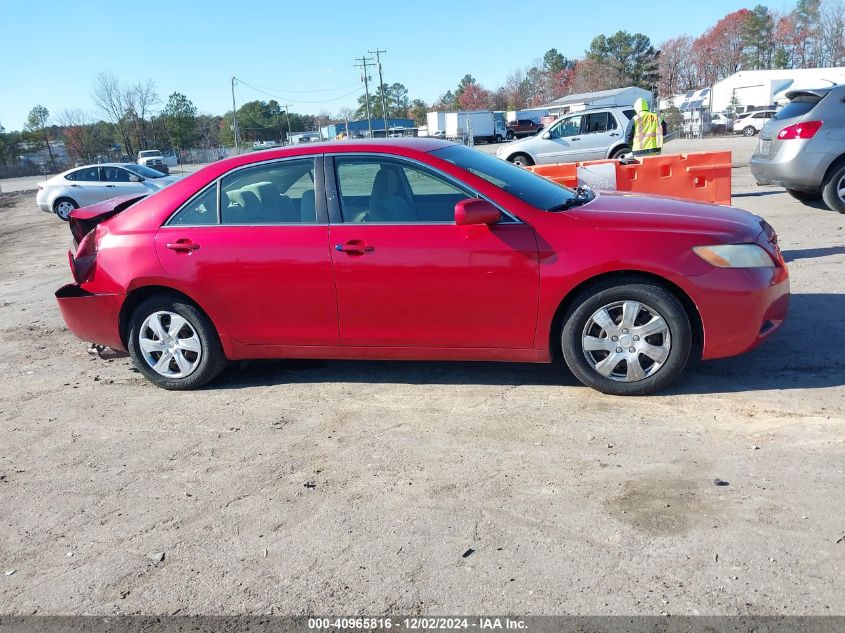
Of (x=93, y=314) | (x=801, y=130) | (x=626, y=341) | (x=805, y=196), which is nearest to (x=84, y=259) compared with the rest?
(x=93, y=314)

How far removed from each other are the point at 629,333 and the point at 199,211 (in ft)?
10.1

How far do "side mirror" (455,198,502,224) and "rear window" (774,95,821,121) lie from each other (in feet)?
26.1

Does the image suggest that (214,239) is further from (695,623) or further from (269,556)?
(695,623)

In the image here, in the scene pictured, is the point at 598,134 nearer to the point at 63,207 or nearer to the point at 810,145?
the point at 810,145

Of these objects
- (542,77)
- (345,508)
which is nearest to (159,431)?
(345,508)

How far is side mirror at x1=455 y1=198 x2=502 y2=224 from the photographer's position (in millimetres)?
4473

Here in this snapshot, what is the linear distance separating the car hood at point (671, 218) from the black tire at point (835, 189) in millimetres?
6440

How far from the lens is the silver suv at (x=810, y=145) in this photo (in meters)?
10.0

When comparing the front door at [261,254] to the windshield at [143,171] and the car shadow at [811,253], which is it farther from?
the windshield at [143,171]

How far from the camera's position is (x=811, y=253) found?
8.20 metres

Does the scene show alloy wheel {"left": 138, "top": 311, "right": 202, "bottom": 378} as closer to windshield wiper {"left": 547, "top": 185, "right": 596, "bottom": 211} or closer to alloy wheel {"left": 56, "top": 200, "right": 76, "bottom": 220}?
windshield wiper {"left": 547, "top": 185, "right": 596, "bottom": 211}

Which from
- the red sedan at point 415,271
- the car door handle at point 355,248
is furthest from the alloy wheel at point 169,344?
the car door handle at point 355,248

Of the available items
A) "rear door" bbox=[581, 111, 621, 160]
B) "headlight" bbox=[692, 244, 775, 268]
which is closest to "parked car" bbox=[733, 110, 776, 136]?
"rear door" bbox=[581, 111, 621, 160]

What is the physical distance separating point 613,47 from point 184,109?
62.1m
